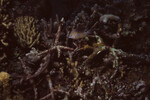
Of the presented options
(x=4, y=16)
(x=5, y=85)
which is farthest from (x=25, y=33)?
(x=5, y=85)

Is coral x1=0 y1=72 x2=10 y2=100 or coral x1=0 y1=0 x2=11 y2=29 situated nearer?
coral x1=0 y1=72 x2=10 y2=100

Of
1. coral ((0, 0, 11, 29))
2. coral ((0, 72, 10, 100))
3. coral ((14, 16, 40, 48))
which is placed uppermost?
coral ((0, 0, 11, 29))

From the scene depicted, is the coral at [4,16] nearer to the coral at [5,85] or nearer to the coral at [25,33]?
the coral at [25,33]

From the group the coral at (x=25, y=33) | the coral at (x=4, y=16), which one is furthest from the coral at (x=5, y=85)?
the coral at (x=4, y=16)

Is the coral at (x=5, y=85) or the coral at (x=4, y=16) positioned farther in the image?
the coral at (x=4, y=16)

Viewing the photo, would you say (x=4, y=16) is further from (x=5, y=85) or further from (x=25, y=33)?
(x=5, y=85)

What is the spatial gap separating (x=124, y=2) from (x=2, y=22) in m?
3.57

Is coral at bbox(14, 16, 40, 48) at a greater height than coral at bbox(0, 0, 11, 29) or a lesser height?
lesser

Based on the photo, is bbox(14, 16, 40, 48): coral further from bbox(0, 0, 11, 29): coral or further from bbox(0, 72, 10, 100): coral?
bbox(0, 72, 10, 100): coral

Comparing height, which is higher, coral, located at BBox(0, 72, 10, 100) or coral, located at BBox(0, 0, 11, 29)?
coral, located at BBox(0, 0, 11, 29)

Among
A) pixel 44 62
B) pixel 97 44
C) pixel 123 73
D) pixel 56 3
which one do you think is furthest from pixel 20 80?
pixel 56 3

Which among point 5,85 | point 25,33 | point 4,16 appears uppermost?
point 4,16

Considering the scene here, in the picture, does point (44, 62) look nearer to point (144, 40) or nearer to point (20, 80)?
point (20, 80)

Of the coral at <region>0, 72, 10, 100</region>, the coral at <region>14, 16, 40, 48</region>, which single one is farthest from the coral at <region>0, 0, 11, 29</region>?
the coral at <region>0, 72, 10, 100</region>
